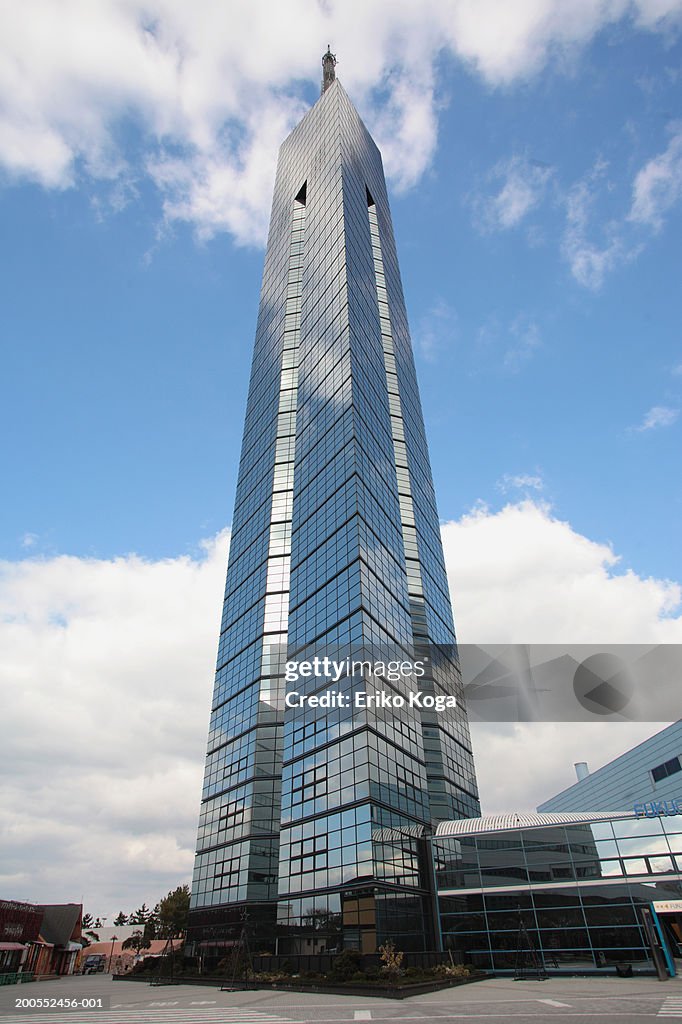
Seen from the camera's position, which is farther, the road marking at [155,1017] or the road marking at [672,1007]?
the road marking at [155,1017]

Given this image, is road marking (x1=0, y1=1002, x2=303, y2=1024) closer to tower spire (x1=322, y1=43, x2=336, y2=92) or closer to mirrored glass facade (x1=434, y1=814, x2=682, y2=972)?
mirrored glass facade (x1=434, y1=814, x2=682, y2=972)

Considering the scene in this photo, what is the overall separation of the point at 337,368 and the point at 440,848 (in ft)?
180

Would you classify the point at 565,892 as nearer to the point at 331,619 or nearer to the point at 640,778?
the point at 331,619

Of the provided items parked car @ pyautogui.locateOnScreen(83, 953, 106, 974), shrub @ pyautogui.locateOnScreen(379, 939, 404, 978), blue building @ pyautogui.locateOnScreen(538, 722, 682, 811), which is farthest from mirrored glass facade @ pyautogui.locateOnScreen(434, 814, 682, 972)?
parked car @ pyautogui.locateOnScreen(83, 953, 106, 974)

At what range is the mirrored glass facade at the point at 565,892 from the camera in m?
35.7

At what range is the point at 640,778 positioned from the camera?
92625 millimetres

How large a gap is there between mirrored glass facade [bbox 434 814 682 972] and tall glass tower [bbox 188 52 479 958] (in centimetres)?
378

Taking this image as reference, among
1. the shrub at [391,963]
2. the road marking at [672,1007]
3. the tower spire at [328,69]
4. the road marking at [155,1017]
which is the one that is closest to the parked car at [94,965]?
the shrub at [391,963]

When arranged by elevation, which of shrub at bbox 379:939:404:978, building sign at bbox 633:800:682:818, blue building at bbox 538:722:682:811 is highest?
blue building at bbox 538:722:682:811

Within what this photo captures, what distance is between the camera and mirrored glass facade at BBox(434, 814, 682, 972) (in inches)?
1405

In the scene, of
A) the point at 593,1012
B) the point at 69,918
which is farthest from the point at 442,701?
the point at 69,918

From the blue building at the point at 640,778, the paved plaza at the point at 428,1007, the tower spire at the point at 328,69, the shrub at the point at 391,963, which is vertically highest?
the tower spire at the point at 328,69

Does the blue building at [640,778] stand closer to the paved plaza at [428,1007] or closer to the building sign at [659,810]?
the building sign at [659,810]

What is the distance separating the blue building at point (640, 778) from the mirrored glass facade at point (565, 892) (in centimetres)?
3448
